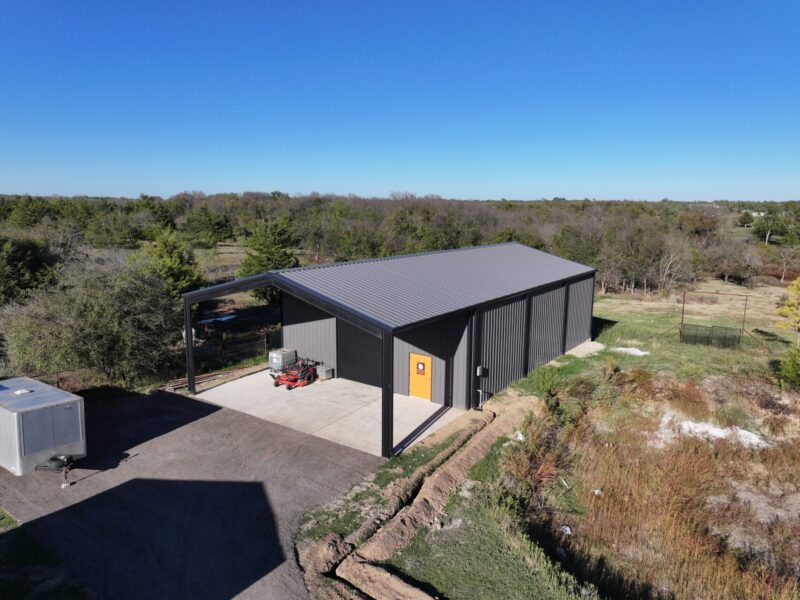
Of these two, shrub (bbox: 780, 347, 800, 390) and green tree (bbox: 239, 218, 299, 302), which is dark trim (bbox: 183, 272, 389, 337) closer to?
shrub (bbox: 780, 347, 800, 390)

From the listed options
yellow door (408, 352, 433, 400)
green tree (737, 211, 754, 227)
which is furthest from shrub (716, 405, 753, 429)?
green tree (737, 211, 754, 227)

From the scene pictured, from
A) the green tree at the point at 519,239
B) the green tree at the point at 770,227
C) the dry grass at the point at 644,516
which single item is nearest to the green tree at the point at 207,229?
the green tree at the point at 519,239

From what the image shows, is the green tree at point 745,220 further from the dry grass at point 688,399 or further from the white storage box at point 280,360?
the white storage box at point 280,360

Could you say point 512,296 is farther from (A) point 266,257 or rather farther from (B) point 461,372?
(A) point 266,257

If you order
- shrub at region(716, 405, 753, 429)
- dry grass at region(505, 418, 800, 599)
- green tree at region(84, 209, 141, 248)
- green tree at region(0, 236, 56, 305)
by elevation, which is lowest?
dry grass at region(505, 418, 800, 599)

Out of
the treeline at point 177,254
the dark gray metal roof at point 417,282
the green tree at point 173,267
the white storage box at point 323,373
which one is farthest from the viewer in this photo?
the green tree at point 173,267

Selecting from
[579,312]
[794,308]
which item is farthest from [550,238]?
[794,308]
